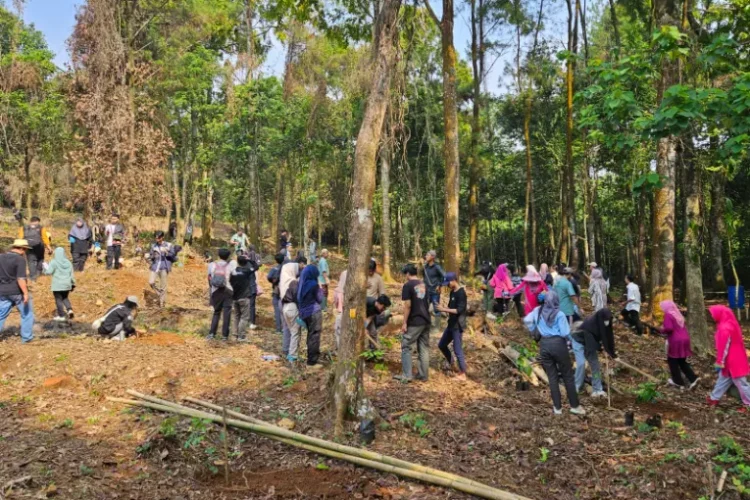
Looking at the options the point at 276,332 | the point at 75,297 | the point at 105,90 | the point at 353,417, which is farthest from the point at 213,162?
the point at 353,417

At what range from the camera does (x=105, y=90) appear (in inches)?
727

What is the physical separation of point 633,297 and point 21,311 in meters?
12.9

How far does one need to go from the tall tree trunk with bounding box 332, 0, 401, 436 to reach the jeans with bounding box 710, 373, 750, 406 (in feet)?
17.0

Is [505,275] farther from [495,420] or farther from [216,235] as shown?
[216,235]

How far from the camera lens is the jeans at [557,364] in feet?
23.0

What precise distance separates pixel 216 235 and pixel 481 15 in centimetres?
2542

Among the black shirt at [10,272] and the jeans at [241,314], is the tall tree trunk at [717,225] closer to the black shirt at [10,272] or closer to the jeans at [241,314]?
the jeans at [241,314]

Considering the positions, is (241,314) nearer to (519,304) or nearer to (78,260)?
(519,304)

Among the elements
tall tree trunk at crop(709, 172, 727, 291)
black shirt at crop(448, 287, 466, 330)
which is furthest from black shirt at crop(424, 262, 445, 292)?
tall tree trunk at crop(709, 172, 727, 291)

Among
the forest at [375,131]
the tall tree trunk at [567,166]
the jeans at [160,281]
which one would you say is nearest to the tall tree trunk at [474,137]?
the forest at [375,131]

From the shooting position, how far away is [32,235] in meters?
13.5

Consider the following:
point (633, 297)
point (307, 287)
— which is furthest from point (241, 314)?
point (633, 297)

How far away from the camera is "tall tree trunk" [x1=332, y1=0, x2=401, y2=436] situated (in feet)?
19.9

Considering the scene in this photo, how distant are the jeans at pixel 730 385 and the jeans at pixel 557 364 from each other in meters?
2.15
